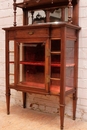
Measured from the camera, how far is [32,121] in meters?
2.16

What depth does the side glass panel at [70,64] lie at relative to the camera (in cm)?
200

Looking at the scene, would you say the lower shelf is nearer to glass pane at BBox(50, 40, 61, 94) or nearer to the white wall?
glass pane at BBox(50, 40, 61, 94)

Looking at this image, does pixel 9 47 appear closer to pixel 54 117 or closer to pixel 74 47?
pixel 74 47

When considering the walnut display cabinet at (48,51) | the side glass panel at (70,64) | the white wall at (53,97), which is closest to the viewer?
the walnut display cabinet at (48,51)

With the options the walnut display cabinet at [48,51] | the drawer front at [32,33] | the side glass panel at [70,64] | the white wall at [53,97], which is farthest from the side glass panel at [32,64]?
the white wall at [53,97]

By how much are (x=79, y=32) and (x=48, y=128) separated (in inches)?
44.4

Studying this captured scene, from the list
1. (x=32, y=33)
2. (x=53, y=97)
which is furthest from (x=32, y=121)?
(x=32, y=33)

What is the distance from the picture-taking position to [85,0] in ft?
6.91

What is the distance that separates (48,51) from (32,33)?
0.28m

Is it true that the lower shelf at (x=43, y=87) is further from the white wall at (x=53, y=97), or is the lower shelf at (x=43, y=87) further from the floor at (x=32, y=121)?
the floor at (x=32, y=121)

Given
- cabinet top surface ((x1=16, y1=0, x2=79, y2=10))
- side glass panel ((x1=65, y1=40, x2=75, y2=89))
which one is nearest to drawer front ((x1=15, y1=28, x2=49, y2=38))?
side glass panel ((x1=65, y1=40, x2=75, y2=89))

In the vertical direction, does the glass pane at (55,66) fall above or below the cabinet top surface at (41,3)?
below

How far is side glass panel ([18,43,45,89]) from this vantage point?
207 cm

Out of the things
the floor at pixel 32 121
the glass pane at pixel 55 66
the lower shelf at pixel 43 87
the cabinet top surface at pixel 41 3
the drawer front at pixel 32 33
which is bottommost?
the floor at pixel 32 121
